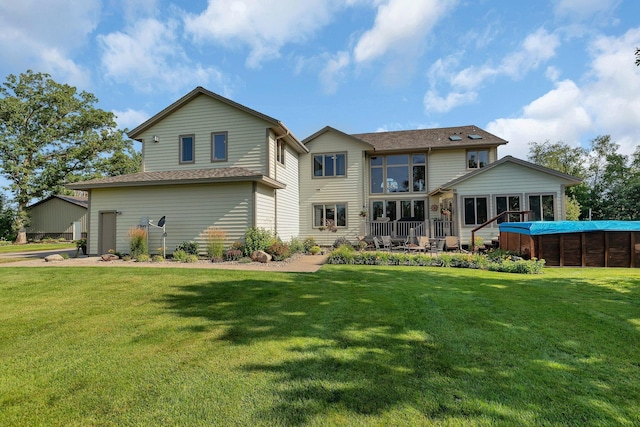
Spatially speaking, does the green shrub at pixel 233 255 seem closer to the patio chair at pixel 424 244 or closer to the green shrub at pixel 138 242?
the green shrub at pixel 138 242

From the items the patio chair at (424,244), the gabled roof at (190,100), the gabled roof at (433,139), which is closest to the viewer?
the gabled roof at (190,100)

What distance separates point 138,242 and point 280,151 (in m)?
8.05

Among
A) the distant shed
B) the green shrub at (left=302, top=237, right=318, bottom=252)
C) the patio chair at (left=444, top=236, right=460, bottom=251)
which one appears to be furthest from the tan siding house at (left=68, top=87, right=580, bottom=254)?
the distant shed

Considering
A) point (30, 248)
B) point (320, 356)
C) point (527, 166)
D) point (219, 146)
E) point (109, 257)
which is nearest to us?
point (320, 356)

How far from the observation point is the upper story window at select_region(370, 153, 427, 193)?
19.2 meters

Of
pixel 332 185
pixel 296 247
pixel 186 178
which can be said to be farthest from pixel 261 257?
pixel 332 185

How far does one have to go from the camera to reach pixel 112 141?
102 ft

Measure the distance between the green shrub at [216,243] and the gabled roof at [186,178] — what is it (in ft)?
7.32

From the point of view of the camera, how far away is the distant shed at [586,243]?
32.1 ft

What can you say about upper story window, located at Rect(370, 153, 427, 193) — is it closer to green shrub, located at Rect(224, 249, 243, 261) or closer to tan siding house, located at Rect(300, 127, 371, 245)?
tan siding house, located at Rect(300, 127, 371, 245)

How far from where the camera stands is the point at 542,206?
15.4m

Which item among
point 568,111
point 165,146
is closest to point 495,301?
point 165,146

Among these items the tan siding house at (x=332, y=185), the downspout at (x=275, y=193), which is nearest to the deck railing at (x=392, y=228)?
the tan siding house at (x=332, y=185)

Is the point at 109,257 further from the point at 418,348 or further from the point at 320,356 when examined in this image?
the point at 418,348
